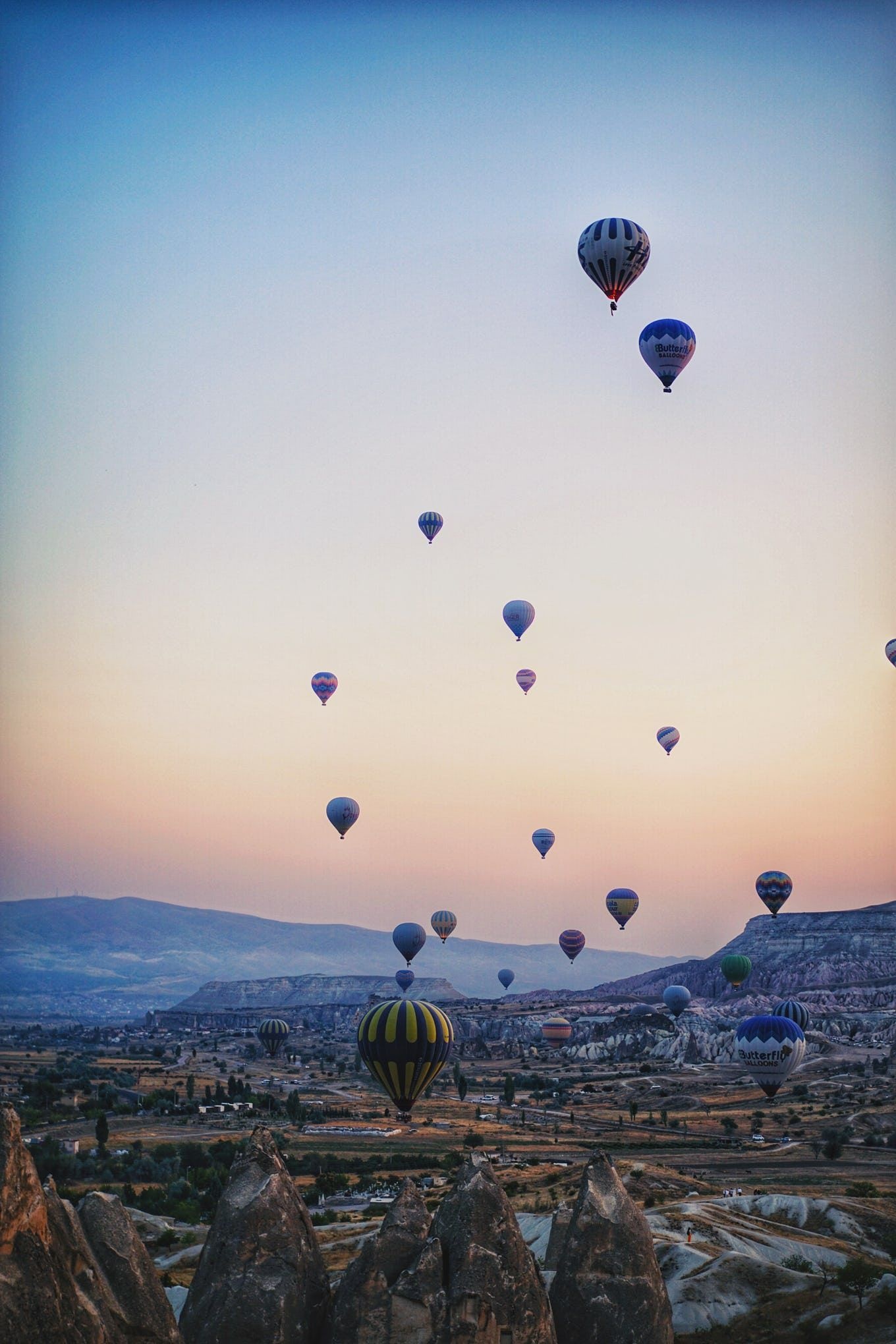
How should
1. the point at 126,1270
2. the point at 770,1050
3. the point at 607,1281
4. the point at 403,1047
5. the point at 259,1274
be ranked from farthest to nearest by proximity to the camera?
the point at 770,1050 < the point at 403,1047 < the point at 607,1281 < the point at 259,1274 < the point at 126,1270

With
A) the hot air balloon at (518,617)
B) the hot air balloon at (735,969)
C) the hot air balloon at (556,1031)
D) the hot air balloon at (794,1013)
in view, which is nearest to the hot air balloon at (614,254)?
the hot air balloon at (518,617)

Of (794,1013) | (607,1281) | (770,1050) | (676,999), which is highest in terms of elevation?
(676,999)

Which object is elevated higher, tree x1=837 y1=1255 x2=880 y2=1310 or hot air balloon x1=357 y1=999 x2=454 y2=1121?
hot air balloon x1=357 y1=999 x2=454 y2=1121

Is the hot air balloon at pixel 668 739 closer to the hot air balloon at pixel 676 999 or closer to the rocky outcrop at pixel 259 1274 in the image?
the hot air balloon at pixel 676 999

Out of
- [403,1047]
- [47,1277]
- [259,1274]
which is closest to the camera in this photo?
[47,1277]

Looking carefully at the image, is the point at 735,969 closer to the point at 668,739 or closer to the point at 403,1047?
the point at 668,739

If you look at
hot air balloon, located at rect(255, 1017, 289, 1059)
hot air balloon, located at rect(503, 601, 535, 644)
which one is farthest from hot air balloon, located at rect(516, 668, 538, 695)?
hot air balloon, located at rect(255, 1017, 289, 1059)

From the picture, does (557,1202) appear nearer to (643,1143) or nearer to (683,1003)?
(643,1143)

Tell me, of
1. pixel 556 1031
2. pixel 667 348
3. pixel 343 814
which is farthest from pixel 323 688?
pixel 556 1031

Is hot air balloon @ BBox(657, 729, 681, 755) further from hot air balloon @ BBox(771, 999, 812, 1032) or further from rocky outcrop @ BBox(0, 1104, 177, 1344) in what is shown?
rocky outcrop @ BBox(0, 1104, 177, 1344)
